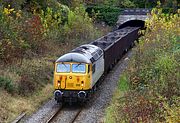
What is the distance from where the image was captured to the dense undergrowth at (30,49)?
1948 cm

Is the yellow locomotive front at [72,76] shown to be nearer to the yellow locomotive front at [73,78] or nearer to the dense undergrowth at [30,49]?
the yellow locomotive front at [73,78]

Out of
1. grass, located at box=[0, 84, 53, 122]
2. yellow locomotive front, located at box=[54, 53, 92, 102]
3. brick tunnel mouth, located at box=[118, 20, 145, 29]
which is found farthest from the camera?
brick tunnel mouth, located at box=[118, 20, 145, 29]

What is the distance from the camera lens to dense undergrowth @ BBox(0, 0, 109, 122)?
19.5 m

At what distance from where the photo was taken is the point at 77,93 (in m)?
18.8

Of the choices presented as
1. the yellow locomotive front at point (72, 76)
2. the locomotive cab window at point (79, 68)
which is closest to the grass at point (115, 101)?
the yellow locomotive front at point (72, 76)

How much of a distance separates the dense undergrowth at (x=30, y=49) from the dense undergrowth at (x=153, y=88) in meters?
4.36

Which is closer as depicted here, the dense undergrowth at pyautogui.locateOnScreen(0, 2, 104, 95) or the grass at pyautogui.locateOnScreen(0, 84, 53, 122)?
the grass at pyautogui.locateOnScreen(0, 84, 53, 122)

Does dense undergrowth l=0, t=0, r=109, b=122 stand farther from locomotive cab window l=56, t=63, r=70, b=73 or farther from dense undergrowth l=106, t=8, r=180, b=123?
dense undergrowth l=106, t=8, r=180, b=123

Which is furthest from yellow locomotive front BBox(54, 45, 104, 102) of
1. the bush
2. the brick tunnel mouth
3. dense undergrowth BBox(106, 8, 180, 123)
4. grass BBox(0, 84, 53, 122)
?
the brick tunnel mouth

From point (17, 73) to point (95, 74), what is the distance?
4.37 meters

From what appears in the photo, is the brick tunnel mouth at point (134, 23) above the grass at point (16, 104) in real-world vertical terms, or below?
below

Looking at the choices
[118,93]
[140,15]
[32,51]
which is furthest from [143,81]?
[140,15]

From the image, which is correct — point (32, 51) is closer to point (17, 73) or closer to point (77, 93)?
point (17, 73)

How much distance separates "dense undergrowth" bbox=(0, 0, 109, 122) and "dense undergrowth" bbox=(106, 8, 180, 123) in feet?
14.3
